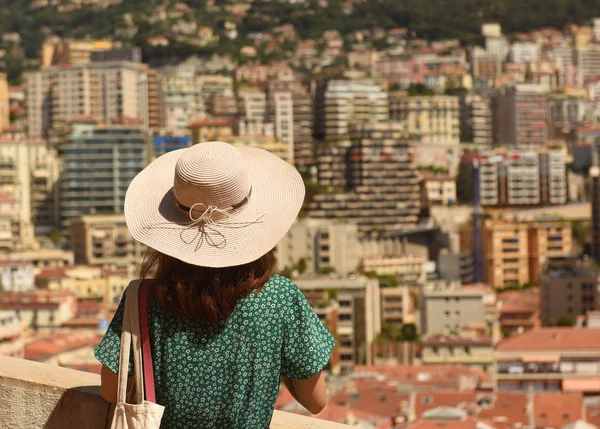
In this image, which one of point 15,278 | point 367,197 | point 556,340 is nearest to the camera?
point 556,340

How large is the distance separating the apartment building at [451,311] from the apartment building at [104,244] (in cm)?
1584

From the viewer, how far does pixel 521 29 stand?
138500mm

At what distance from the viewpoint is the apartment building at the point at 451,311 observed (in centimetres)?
5488

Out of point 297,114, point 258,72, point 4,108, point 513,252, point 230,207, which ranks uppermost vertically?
point 230,207

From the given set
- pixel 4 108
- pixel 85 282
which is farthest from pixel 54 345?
pixel 4 108

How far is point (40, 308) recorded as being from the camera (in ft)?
161

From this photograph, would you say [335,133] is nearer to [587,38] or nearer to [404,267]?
[404,267]

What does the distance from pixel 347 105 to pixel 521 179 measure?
34.9 feet

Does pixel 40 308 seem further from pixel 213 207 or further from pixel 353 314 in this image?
pixel 213 207

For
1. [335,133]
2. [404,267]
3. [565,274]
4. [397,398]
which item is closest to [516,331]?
[565,274]

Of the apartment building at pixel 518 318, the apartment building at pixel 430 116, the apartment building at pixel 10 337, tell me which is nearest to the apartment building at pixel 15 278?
the apartment building at pixel 518 318

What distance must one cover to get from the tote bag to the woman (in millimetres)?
31

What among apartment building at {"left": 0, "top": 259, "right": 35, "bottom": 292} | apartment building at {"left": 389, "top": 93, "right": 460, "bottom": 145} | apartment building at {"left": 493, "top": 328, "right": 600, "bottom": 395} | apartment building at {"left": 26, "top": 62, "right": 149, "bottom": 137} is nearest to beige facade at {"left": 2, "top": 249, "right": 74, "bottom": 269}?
apartment building at {"left": 0, "top": 259, "right": 35, "bottom": 292}

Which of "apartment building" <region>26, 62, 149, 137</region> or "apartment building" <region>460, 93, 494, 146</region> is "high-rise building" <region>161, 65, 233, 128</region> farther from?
"apartment building" <region>460, 93, 494, 146</region>
